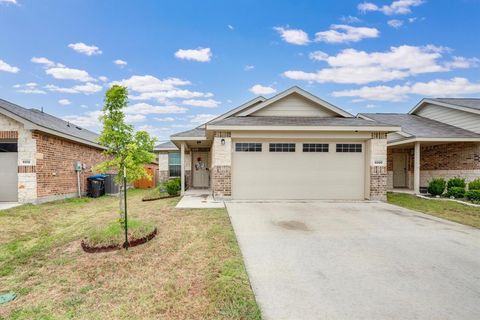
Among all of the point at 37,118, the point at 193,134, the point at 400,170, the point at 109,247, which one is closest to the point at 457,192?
the point at 400,170

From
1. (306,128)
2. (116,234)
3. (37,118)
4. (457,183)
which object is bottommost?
(116,234)

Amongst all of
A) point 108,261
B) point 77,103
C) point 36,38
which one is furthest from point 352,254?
point 77,103

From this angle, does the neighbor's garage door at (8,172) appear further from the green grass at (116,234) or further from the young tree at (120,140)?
the young tree at (120,140)

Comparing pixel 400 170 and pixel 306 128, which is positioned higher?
pixel 306 128

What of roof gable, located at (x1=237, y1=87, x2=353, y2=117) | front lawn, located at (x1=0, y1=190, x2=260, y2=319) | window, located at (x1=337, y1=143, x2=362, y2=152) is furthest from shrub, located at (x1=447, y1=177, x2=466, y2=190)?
front lawn, located at (x1=0, y1=190, x2=260, y2=319)

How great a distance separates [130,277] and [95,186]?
1175cm

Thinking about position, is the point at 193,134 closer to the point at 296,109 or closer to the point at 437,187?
the point at 296,109

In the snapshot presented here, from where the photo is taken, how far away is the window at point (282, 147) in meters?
10.7

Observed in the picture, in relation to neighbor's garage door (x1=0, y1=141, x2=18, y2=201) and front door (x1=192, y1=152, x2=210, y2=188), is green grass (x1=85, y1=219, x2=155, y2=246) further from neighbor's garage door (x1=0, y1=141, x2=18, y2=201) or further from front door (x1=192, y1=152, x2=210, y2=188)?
front door (x1=192, y1=152, x2=210, y2=188)

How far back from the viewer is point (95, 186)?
539 inches

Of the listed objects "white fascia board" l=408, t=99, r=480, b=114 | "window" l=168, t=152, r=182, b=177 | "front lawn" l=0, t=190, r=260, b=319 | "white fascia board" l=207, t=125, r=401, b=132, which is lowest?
"front lawn" l=0, t=190, r=260, b=319

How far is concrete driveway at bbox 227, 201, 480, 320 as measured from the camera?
9.46ft

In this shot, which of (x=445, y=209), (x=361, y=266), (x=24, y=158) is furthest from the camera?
(x=24, y=158)

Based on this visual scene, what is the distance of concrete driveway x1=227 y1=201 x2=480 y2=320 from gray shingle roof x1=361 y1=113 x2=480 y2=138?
23.8ft
